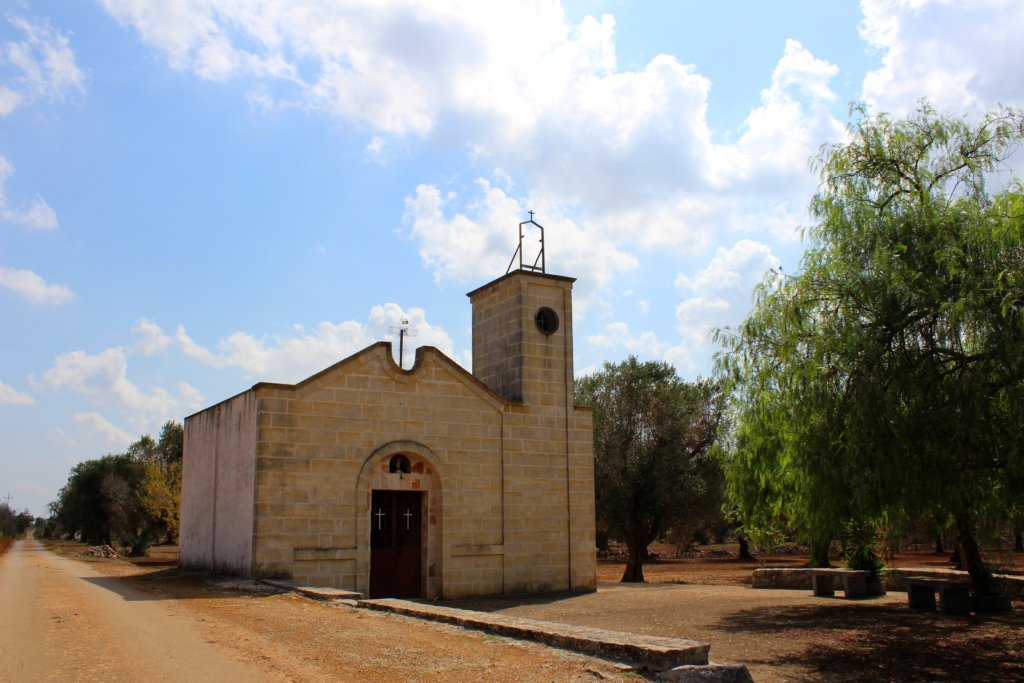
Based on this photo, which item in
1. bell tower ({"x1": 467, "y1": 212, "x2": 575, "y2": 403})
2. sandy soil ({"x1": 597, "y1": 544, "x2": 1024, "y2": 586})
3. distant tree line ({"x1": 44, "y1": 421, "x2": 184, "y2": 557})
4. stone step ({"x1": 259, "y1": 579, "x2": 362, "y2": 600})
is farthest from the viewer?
distant tree line ({"x1": 44, "y1": 421, "x2": 184, "y2": 557})

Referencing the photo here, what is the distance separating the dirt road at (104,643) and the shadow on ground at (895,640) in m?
6.13

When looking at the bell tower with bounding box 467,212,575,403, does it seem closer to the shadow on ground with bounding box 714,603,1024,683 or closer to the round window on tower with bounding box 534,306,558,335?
the round window on tower with bounding box 534,306,558,335

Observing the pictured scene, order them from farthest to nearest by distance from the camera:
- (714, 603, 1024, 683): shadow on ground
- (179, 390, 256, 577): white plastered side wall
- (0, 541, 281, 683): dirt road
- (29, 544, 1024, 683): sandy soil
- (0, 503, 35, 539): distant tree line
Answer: (0, 503, 35, 539): distant tree line, (179, 390, 256, 577): white plastered side wall, (714, 603, 1024, 683): shadow on ground, (29, 544, 1024, 683): sandy soil, (0, 541, 281, 683): dirt road

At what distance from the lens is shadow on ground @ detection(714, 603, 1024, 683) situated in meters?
7.71

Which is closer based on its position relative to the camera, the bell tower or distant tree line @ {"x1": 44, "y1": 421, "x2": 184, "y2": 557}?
the bell tower

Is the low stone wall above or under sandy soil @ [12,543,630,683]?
under

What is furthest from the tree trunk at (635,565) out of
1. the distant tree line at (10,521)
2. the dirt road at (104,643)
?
the distant tree line at (10,521)

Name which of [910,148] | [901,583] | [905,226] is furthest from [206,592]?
[901,583]

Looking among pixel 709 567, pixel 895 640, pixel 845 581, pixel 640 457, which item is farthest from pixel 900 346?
pixel 709 567

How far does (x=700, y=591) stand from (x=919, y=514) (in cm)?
828

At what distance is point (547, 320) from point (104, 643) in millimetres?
11000

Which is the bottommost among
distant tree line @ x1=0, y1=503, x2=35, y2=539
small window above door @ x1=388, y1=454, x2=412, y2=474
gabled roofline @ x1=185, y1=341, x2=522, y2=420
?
distant tree line @ x1=0, y1=503, x2=35, y2=539

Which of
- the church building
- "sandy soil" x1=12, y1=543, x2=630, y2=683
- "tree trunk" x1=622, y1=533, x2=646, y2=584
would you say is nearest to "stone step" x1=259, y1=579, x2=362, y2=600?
"sandy soil" x1=12, y1=543, x2=630, y2=683

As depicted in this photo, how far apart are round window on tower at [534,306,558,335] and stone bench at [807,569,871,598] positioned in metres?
7.46
